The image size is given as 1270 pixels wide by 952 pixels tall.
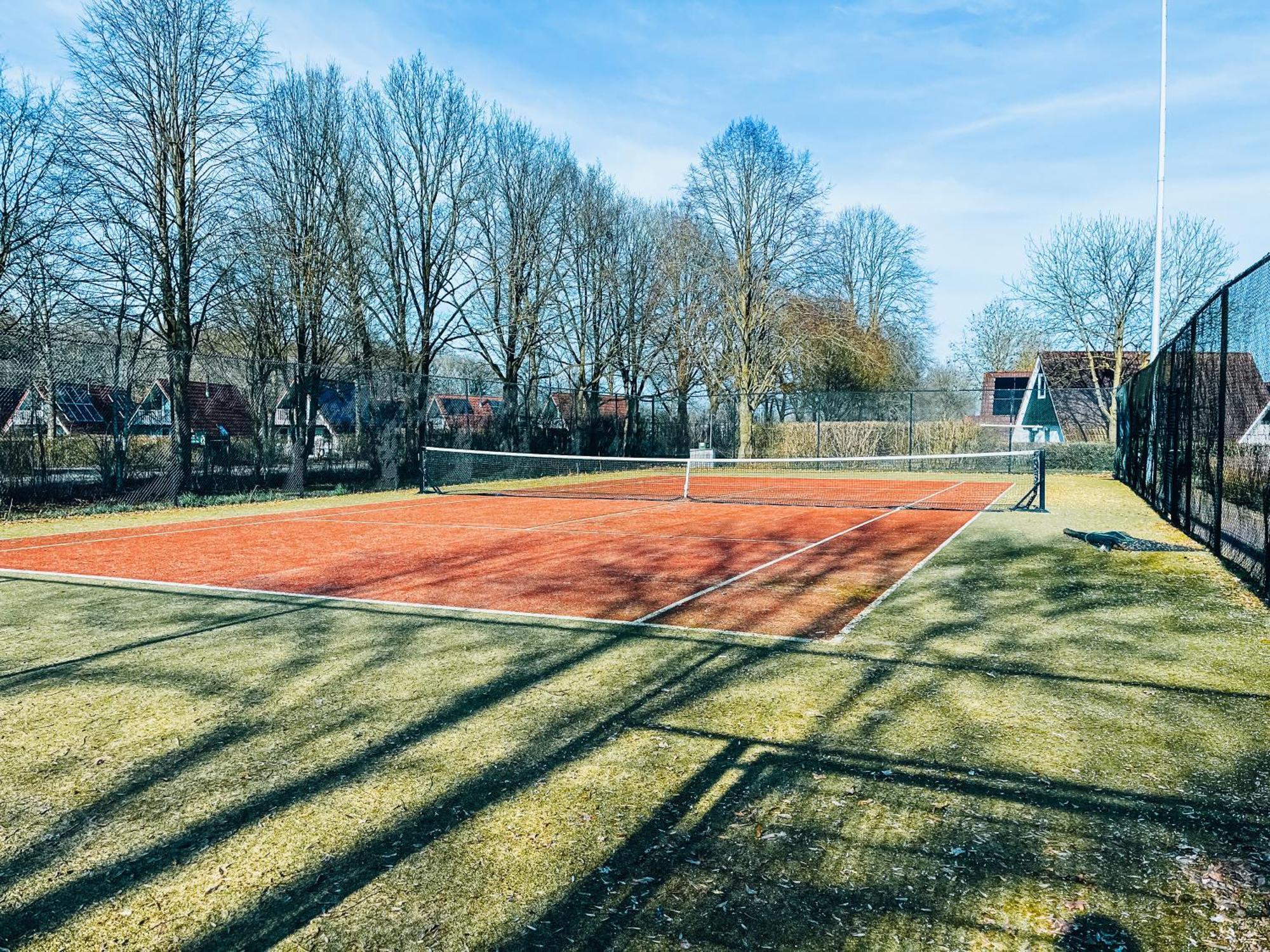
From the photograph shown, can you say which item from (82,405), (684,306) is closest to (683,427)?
(684,306)

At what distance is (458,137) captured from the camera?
82.0 feet

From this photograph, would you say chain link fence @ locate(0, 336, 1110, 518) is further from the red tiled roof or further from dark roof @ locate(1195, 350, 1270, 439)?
dark roof @ locate(1195, 350, 1270, 439)

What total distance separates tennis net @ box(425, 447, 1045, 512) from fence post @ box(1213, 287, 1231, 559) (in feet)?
15.4

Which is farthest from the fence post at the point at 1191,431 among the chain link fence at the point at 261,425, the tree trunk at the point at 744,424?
the tree trunk at the point at 744,424

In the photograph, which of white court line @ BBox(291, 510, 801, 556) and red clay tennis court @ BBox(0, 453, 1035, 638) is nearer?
red clay tennis court @ BBox(0, 453, 1035, 638)

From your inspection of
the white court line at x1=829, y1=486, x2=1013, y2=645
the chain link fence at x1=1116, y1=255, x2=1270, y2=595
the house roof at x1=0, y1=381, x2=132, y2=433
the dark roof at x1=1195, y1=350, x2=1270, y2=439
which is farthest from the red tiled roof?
the dark roof at x1=1195, y1=350, x2=1270, y2=439

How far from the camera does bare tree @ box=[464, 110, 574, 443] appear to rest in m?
26.8

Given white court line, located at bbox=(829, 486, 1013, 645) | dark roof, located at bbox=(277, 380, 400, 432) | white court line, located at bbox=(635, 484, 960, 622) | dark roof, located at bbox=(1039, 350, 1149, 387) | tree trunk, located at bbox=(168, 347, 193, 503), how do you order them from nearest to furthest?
white court line, located at bbox=(829, 486, 1013, 645), white court line, located at bbox=(635, 484, 960, 622), tree trunk, located at bbox=(168, 347, 193, 503), dark roof, located at bbox=(277, 380, 400, 432), dark roof, located at bbox=(1039, 350, 1149, 387)

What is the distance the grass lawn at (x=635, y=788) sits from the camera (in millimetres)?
2379

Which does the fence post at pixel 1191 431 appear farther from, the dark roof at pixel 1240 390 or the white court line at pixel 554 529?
the white court line at pixel 554 529

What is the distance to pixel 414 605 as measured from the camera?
6.62m

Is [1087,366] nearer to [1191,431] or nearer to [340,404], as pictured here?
[1191,431]

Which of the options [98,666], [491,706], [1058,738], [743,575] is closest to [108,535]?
[98,666]

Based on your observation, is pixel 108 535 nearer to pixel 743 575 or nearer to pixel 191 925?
pixel 743 575
